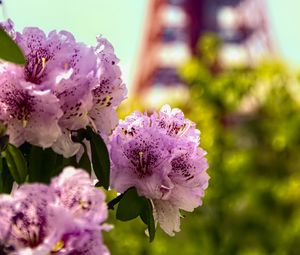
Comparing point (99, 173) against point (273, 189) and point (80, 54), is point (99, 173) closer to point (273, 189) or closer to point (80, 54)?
point (80, 54)

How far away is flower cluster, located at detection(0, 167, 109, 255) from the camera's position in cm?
120

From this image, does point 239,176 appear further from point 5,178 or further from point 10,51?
point 10,51

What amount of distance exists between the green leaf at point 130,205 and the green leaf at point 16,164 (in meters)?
0.23

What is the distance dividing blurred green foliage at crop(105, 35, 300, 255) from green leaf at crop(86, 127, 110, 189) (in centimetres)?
833

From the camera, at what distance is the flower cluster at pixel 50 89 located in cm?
156

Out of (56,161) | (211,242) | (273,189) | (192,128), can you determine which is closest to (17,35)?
(56,161)

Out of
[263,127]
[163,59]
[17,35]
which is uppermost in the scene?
[17,35]

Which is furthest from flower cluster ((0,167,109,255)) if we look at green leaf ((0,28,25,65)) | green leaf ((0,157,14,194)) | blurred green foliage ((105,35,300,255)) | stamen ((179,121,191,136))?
blurred green foliage ((105,35,300,255))

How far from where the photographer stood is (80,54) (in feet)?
5.24

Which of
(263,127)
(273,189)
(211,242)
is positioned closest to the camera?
(211,242)

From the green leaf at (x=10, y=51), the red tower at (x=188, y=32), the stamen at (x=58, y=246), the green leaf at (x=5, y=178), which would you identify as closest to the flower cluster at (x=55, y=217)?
the stamen at (x=58, y=246)

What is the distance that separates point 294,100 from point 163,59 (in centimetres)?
1334

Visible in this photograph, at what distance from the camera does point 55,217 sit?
121 centimetres

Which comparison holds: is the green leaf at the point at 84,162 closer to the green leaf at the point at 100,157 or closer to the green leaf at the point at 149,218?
the green leaf at the point at 100,157
